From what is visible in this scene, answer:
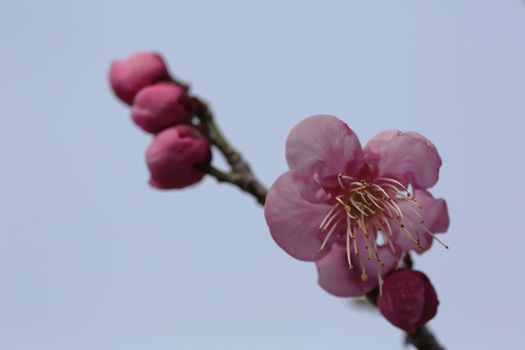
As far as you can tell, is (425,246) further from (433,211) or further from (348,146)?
(348,146)

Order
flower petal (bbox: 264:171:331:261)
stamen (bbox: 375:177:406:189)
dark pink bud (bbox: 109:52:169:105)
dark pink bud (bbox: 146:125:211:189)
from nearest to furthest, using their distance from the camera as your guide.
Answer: flower petal (bbox: 264:171:331:261)
stamen (bbox: 375:177:406:189)
dark pink bud (bbox: 146:125:211:189)
dark pink bud (bbox: 109:52:169:105)

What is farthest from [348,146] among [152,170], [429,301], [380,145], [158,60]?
[158,60]

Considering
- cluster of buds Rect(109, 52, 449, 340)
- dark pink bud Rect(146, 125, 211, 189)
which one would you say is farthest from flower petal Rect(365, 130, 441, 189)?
dark pink bud Rect(146, 125, 211, 189)

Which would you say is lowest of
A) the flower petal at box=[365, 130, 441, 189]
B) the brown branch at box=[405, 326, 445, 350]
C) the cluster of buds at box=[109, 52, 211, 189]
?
the brown branch at box=[405, 326, 445, 350]

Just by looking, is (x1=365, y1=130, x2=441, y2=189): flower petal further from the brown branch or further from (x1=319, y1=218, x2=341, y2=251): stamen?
the brown branch

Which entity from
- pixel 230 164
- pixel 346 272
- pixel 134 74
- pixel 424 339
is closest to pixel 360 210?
pixel 346 272

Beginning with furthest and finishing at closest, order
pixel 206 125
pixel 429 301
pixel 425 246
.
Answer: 1. pixel 206 125
2. pixel 425 246
3. pixel 429 301
